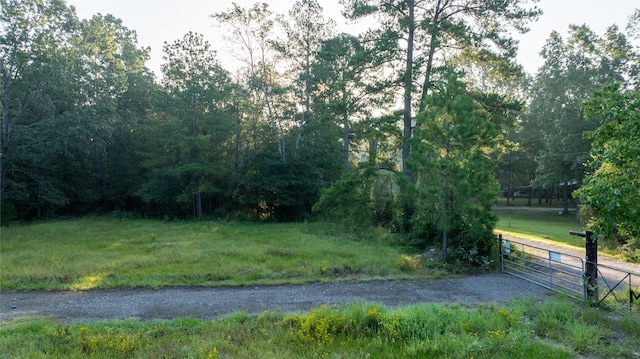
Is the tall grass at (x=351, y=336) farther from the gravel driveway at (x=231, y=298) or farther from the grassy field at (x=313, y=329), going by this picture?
the gravel driveway at (x=231, y=298)

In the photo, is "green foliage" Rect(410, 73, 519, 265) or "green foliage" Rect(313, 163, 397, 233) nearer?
"green foliage" Rect(410, 73, 519, 265)

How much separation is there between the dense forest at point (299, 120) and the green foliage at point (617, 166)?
418 centimetres

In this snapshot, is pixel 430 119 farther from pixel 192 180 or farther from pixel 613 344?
pixel 192 180

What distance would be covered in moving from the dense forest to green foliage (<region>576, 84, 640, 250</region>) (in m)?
4.18

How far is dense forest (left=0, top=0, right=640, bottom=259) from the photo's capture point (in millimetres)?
11633

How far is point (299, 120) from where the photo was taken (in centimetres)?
2588

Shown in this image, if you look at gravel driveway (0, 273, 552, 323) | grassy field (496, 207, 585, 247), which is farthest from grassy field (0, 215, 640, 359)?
grassy field (496, 207, 585, 247)

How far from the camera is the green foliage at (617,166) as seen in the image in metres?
5.27

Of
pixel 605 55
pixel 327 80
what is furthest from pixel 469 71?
pixel 605 55

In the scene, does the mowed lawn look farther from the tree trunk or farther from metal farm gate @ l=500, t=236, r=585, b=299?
the tree trunk

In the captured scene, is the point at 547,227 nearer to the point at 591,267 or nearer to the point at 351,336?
the point at 591,267

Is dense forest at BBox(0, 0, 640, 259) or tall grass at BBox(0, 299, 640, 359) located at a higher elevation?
dense forest at BBox(0, 0, 640, 259)

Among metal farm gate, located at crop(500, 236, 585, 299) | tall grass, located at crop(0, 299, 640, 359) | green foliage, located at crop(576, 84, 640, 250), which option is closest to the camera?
tall grass, located at crop(0, 299, 640, 359)

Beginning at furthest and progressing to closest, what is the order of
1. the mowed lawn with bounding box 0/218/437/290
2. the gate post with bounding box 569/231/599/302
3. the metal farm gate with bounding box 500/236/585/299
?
the mowed lawn with bounding box 0/218/437/290 → the metal farm gate with bounding box 500/236/585/299 → the gate post with bounding box 569/231/599/302
